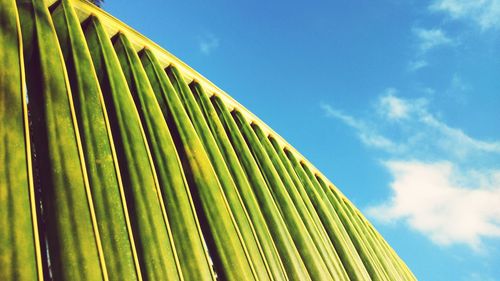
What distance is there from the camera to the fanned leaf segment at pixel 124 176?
79cm

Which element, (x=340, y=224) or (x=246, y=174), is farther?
(x=340, y=224)

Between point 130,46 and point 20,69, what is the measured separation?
59 centimetres

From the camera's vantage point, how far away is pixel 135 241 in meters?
0.93

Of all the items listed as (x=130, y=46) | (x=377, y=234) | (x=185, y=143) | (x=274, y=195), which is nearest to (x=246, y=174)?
(x=274, y=195)

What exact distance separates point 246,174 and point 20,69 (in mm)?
939

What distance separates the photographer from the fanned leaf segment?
2.59ft

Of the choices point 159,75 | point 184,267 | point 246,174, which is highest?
point 159,75

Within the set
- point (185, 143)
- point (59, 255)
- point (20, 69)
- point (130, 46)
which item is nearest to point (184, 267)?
point (59, 255)

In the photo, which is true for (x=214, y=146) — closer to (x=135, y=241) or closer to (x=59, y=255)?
(x=135, y=241)

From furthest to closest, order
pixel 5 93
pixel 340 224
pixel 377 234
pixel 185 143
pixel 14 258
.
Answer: pixel 377 234 < pixel 340 224 < pixel 185 143 < pixel 5 93 < pixel 14 258

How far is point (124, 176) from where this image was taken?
1060 mm

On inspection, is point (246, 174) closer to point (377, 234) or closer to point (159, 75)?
point (159, 75)

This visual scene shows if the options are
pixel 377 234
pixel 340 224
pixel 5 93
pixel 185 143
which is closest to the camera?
pixel 5 93

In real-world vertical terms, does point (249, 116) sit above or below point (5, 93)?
above
